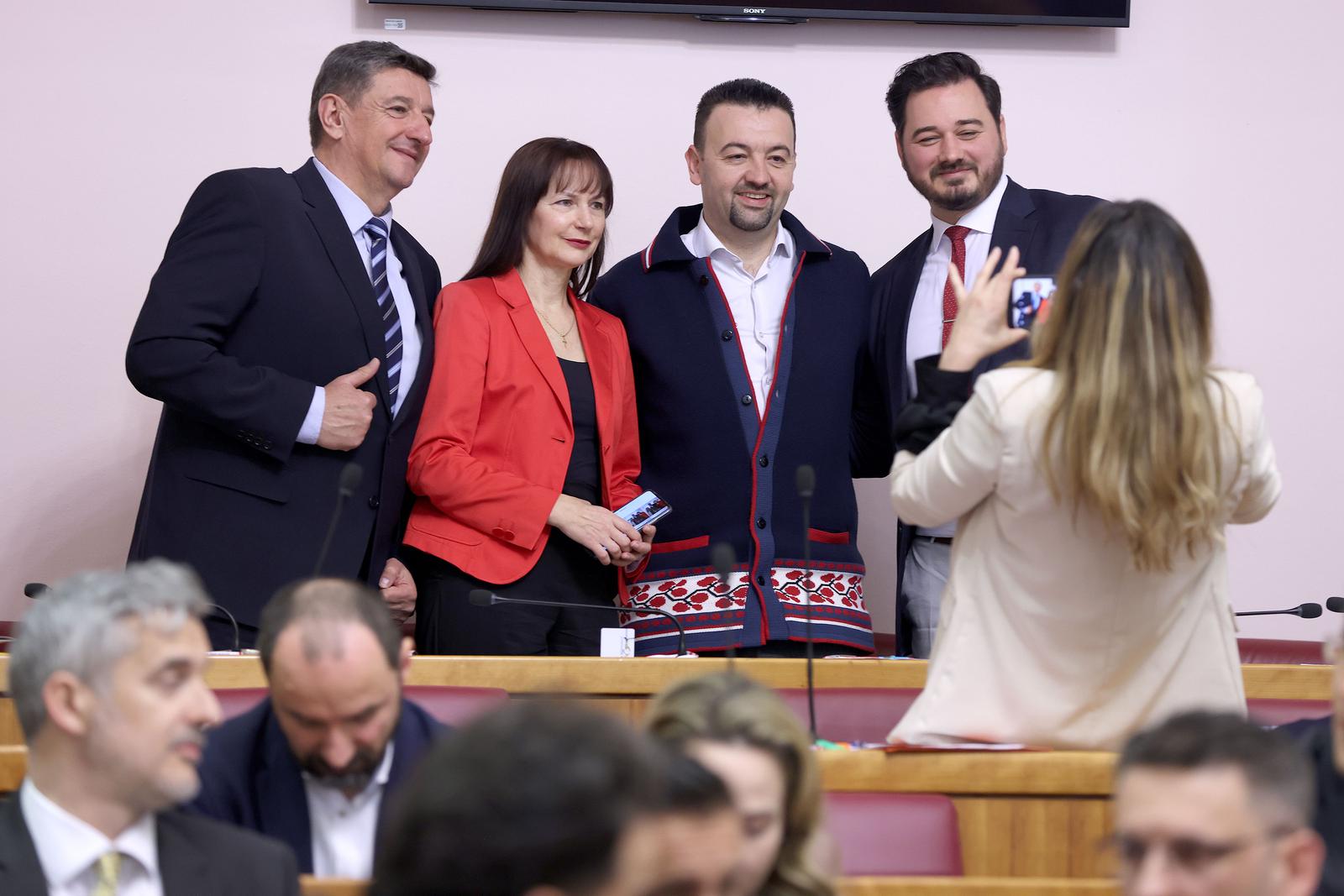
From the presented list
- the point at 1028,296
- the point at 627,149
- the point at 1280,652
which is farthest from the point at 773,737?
the point at 627,149

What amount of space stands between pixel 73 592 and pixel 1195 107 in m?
4.05

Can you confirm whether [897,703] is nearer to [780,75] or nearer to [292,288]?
[292,288]

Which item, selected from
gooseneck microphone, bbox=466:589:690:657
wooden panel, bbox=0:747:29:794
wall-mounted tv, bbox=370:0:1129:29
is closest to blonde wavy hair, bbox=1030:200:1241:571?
gooseneck microphone, bbox=466:589:690:657

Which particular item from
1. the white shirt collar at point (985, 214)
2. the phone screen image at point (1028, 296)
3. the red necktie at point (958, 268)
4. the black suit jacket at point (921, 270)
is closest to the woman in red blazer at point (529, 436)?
the black suit jacket at point (921, 270)

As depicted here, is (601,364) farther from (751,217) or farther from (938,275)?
(938,275)

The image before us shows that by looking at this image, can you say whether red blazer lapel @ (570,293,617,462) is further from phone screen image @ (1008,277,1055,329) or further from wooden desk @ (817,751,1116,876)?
wooden desk @ (817,751,1116,876)

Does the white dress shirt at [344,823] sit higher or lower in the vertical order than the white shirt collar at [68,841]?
lower

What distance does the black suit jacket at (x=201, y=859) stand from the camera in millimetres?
1754

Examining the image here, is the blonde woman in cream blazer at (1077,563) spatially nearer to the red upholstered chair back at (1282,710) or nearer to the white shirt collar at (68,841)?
the red upholstered chair back at (1282,710)

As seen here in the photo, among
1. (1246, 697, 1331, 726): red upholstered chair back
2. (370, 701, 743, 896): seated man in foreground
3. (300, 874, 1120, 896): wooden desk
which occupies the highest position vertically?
(370, 701, 743, 896): seated man in foreground

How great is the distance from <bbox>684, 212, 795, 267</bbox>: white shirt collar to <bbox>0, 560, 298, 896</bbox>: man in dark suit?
2144mm

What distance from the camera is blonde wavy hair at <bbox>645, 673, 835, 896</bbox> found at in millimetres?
1774

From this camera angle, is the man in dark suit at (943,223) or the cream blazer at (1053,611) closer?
the cream blazer at (1053,611)

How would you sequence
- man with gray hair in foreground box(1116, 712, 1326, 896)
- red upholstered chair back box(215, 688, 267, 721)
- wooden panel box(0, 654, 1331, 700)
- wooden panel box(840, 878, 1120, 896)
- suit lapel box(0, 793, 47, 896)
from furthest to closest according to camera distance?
1. wooden panel box(0, 654, 1331, 700)
2. red upholstered chair back box(215, 688, 267, 721)
3. wooden panel box(840, 878, 1120, 896)
4. suit lapel box(0, 793, 47, 896)
5. man with gray hair in foreground box(1116, 712, 1326, 896)
